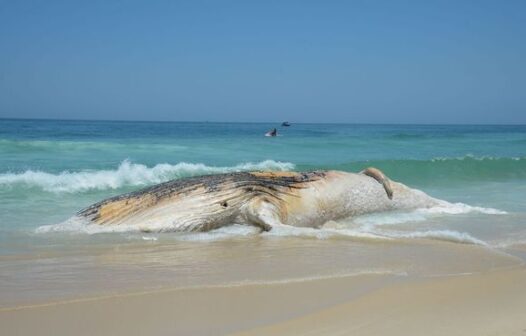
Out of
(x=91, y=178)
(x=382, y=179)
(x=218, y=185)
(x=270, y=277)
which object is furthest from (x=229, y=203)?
(x=91, y=178)

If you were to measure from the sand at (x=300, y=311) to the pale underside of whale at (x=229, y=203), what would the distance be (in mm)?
2700

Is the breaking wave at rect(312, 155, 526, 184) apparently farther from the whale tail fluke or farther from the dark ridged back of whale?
the dark ridged back of whale

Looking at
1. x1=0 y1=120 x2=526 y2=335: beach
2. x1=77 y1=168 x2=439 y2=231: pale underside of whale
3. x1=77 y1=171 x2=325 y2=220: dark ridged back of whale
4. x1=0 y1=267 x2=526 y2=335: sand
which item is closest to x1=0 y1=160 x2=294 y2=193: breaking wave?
x1=0 y1=120 x2=526 y2=335: beach

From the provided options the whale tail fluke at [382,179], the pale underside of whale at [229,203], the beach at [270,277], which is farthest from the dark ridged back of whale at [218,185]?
the whale tail fluke at [382,179]

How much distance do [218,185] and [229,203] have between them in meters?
0.26

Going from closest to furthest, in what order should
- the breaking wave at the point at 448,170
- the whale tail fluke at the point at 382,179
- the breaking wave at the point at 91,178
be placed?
1. the whale tail fluke at the point at 382,179
2. the breaking wave at the point at 91,178
3. the breaking wave at the point at 448,170

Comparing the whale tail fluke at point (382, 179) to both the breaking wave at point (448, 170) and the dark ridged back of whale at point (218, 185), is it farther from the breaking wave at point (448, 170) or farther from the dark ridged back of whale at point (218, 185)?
the breaking wave at point (448, 170)

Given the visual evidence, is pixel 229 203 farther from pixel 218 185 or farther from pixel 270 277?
pixel 270 277

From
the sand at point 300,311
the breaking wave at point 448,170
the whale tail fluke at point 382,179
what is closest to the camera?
the sand at point 300,311

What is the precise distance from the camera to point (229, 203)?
7328 millimetres

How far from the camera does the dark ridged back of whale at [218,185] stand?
727cm

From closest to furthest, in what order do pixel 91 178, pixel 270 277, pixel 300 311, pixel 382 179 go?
1. pixel 300 311
2. pixel 270 277
3. pixel 382 179
4. pixel 91 178

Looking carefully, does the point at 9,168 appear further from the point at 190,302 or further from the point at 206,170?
the point at 190,302

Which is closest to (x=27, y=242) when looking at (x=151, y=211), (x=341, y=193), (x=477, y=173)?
(x=151, y=211)
